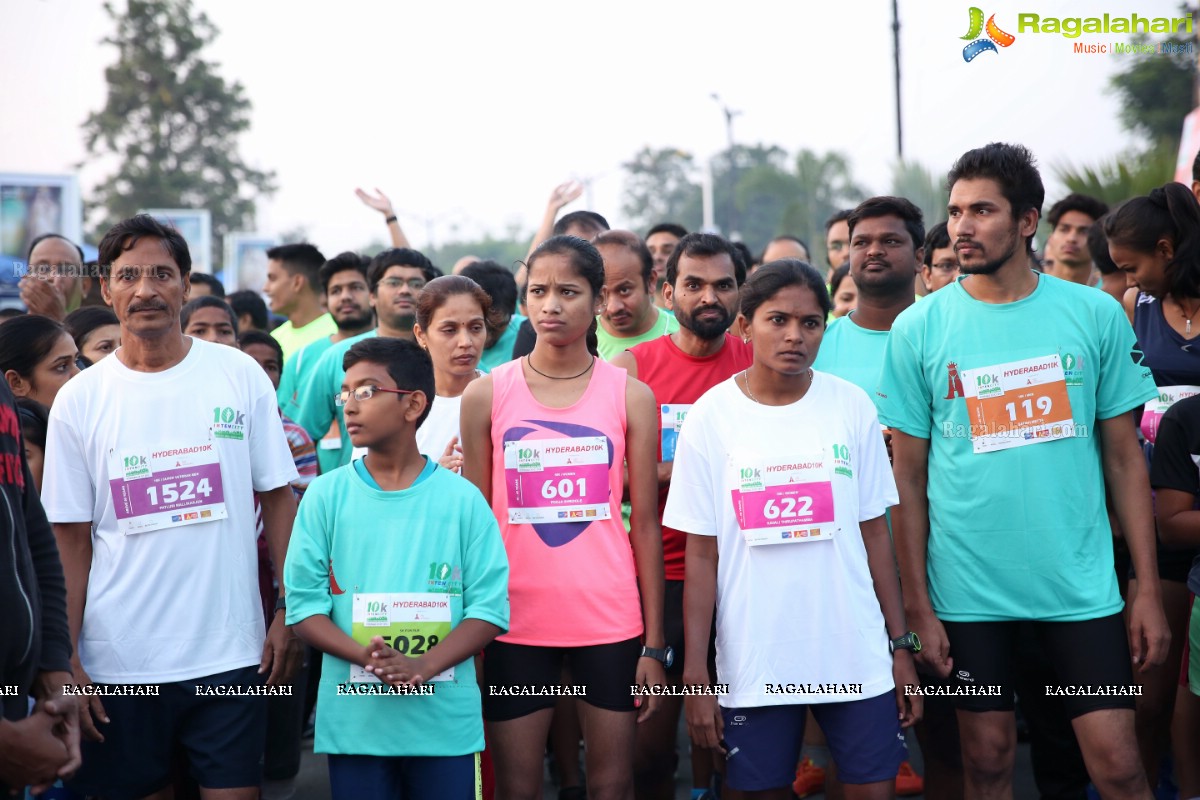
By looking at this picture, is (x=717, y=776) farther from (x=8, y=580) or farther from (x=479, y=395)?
(x=8, y=580)

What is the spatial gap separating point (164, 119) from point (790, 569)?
5197 cm

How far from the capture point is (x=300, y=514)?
3.68 m

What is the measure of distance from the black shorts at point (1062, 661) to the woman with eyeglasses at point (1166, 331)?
813mm

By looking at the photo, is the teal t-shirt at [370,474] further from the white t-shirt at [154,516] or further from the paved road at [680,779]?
the paved road at [680,779]

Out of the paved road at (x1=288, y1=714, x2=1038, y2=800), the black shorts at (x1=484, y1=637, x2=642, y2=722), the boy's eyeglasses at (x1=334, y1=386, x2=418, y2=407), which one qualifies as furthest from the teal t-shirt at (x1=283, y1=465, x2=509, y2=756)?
the paved road at (x1=288, y1=714, x2=1038, y2=800)

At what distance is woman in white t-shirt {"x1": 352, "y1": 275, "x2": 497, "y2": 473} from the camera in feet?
15.4

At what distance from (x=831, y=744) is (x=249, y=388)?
7.63 ft

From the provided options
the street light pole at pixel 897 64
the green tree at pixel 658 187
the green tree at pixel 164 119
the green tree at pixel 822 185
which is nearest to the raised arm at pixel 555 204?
the street light pole at pixel 897 64

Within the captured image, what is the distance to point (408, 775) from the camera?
141 inches

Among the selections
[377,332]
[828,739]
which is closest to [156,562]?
[828,739]

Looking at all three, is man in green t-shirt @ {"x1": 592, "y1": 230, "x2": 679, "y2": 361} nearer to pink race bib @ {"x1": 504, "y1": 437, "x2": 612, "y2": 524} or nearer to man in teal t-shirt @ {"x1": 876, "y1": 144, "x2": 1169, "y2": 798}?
pink race bib @ {"x1": 504, "y1": 437, "x2": 612, "y2": 524}

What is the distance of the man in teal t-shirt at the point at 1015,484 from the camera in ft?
12.2

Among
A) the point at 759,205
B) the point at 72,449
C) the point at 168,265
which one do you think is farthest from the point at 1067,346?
the point at 759,205

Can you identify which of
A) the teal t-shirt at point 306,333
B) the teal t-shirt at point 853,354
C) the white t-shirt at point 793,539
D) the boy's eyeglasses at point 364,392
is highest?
the teal t-shirt at point 306,333
